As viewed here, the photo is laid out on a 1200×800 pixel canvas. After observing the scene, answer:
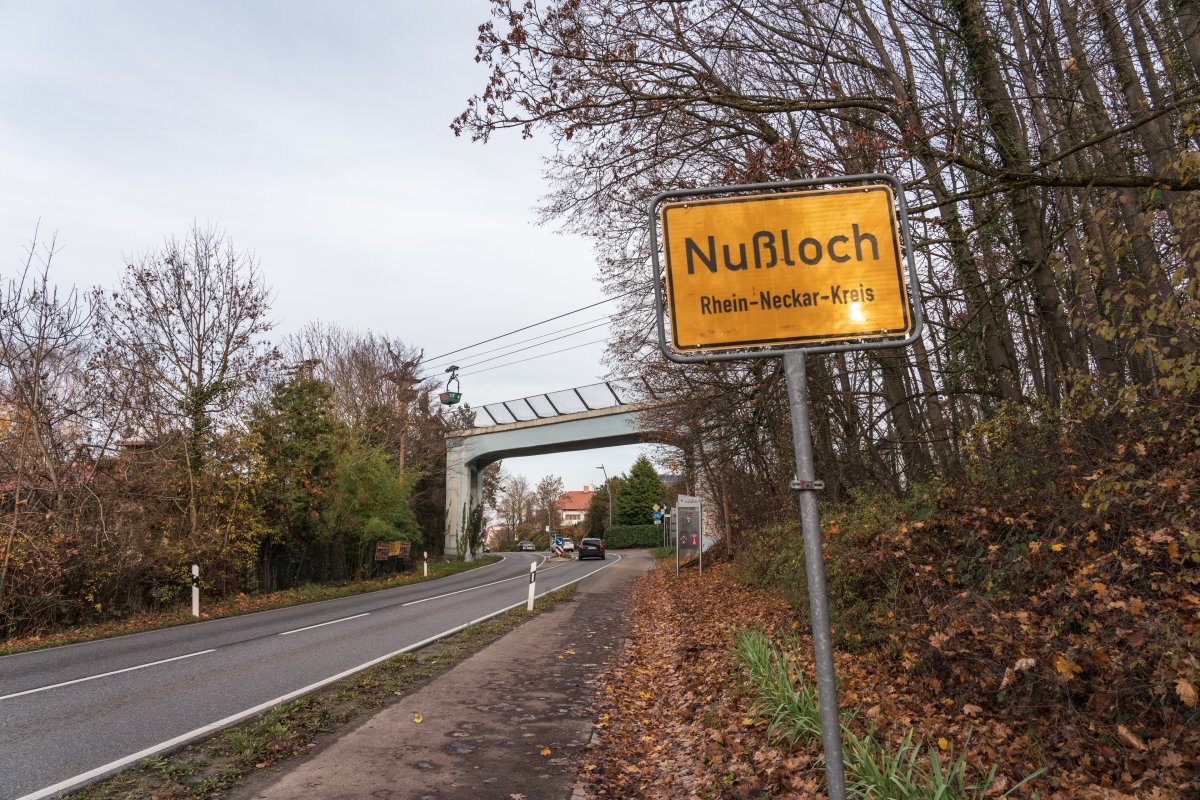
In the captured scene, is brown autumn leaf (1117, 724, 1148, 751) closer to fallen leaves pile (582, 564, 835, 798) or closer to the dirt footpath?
fallen leaves pile (582, 564, 835, 798)

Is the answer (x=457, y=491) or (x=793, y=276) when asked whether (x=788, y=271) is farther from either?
(x=457, y=491)

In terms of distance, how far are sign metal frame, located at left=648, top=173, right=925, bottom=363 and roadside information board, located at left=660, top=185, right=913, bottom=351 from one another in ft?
0.07

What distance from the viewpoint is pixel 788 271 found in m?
2.16

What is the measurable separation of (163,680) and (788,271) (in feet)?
31.2

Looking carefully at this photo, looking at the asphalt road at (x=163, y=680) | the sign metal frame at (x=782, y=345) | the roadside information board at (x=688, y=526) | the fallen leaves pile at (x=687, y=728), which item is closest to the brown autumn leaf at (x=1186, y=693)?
the fallen leaves pile at (x=687, y=728)

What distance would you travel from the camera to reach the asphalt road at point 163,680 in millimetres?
5789

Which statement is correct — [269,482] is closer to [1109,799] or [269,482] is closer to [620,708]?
[620,708]

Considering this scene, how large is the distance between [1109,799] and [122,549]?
17.9 metres

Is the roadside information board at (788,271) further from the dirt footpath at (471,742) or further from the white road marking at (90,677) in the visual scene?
the white road marking at (90,677)

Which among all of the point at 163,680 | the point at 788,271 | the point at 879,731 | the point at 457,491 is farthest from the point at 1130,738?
the point at 457,491

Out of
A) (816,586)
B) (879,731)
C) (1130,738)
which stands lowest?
(879,731)

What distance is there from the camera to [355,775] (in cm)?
518

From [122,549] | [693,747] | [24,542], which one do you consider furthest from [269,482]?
[693,747]

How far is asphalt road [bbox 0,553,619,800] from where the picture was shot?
19.0 feet
